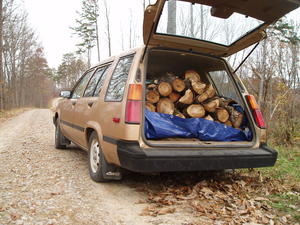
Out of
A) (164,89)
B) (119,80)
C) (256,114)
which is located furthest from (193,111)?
(119,80)

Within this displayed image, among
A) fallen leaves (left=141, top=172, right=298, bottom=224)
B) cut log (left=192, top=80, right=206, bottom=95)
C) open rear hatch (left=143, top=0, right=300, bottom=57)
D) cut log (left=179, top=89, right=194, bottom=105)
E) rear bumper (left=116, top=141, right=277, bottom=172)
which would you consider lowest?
fallen leaves (left=141, top=172, right=298, bottom=224)

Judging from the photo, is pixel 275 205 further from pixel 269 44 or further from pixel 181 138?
pixel 269 44

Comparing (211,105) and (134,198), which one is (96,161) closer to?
(134,198)

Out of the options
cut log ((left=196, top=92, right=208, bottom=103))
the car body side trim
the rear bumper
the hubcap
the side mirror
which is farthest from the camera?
the side mirror

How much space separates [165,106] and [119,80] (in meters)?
0.74

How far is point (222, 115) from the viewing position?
382 centimetres

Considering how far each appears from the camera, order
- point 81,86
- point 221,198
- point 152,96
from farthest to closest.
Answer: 1. point 81,86
2. point 152,96
3. point 221,198

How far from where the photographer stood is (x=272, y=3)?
2.94 metres

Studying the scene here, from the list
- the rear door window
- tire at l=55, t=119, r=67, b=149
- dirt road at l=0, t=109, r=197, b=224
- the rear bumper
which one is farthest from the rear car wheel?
tire at l=55, t=119, r=67, b=149

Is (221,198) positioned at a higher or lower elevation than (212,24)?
lower

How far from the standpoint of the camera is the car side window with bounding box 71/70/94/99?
4.94m

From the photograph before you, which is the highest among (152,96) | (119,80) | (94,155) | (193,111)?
(119,80)

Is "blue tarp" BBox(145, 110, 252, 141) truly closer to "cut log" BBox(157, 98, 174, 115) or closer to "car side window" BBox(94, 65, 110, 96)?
"cut log" BBox(157, 98, 174, 115)

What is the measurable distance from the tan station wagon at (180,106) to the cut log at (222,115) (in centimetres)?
1
